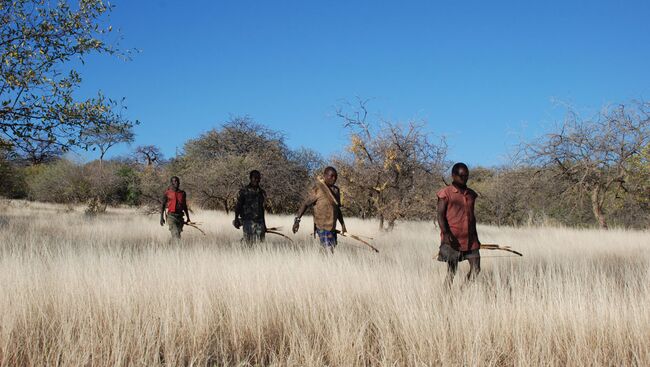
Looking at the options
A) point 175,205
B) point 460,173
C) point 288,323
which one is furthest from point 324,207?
point 175,205

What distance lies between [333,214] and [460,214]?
2.83 meters

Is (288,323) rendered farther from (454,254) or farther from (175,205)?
(175,205)

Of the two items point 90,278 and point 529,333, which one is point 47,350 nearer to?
point 90,278

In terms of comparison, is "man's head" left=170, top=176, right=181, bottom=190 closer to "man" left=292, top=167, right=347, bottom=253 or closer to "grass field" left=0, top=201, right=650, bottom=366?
"man" left=292, top=167, right=347, bottom=253

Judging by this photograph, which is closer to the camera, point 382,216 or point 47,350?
point 47,350

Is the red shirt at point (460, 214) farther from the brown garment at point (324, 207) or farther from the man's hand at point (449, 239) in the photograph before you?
the brown garment at point (324, 207)

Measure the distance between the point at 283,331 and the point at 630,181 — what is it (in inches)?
769

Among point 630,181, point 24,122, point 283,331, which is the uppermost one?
point 24,122

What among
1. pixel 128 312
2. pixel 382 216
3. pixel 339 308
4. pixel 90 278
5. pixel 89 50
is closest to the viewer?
pixel 128 312

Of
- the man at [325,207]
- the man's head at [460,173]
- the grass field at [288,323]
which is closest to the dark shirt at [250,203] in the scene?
the man at [325,207]

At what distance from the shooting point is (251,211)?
9.71 meters

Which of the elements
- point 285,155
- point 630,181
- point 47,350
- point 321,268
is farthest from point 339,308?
point 285,155

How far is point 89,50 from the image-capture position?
36.7ft

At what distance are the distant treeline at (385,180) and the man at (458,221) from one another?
A: 4.07 meters
